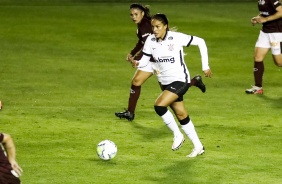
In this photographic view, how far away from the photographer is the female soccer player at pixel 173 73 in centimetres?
1375

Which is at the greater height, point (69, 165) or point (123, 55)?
point (69, 165)

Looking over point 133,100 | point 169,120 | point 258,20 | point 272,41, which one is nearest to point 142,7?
point 133,100

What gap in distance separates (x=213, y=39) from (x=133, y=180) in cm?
1683

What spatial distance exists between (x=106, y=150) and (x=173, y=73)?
1626 mm

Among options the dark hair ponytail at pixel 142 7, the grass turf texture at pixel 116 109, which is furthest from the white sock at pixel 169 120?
the dark hair ponytail at pixel 142 7

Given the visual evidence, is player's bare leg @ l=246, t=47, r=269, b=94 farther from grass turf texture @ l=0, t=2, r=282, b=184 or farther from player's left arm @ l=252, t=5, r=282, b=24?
player's left arm @ l=252, t=5, r=282, b=24

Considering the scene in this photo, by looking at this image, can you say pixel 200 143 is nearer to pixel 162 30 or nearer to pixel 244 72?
pixel 162 30

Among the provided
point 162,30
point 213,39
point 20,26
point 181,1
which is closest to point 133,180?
point 162,30

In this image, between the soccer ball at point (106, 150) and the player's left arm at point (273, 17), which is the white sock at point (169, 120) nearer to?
the soccer ball at point (106, 150)

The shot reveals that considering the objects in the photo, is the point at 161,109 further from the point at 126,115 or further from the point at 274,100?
the point at 274,100

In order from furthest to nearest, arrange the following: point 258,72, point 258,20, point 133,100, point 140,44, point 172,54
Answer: point 258,72
point 258,20
point 140,44
point 133,100
point 172,54

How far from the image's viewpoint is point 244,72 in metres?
22.7

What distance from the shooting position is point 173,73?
13.9 meters

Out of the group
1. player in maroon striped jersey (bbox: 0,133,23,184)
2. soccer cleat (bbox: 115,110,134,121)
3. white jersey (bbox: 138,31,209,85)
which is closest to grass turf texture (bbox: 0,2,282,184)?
soccer cleat (bbox: 115,110,134,121)
